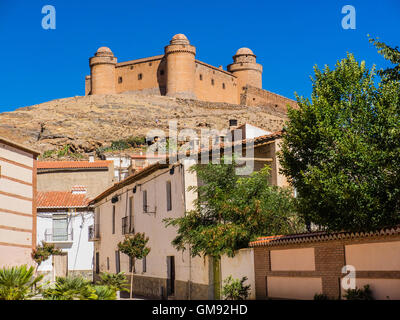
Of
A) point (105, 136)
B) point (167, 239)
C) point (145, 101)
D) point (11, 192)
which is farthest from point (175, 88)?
point (11, 192)

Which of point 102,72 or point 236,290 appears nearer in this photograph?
point 236,290

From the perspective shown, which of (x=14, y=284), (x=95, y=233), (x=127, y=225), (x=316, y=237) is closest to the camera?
(x=14, y=284)

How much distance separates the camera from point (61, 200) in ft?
118

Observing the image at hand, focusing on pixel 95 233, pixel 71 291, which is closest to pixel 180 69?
pixel 95 233

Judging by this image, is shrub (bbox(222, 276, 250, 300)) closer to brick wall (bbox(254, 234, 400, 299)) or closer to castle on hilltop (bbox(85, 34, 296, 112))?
brick wall (bbox(254, 234, 400, 299))

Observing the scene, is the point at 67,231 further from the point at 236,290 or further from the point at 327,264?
the point at 327,264

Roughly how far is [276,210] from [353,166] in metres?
5.33

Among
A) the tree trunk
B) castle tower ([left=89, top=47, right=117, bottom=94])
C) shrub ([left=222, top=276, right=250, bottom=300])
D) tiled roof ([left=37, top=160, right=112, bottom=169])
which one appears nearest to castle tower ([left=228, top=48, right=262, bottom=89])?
castle tower ([left=89, top=47, right=117, bottom=94])

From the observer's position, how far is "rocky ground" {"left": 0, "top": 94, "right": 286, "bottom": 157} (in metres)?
71.6

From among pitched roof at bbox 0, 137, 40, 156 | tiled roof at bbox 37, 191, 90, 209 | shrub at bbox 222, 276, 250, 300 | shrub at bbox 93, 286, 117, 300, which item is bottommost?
shrub at bbox 222, 276, 250, 300

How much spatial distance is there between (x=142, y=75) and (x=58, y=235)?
61.5 meters

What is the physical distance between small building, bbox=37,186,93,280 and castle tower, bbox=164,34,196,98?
55.7 meters

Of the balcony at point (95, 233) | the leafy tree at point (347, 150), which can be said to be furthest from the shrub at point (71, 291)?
the balcony at point (95, 233)

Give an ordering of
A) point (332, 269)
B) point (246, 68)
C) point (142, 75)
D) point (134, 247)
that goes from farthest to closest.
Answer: point (246, 68), point (142, 75), point (134, 247), point (332, 269)
